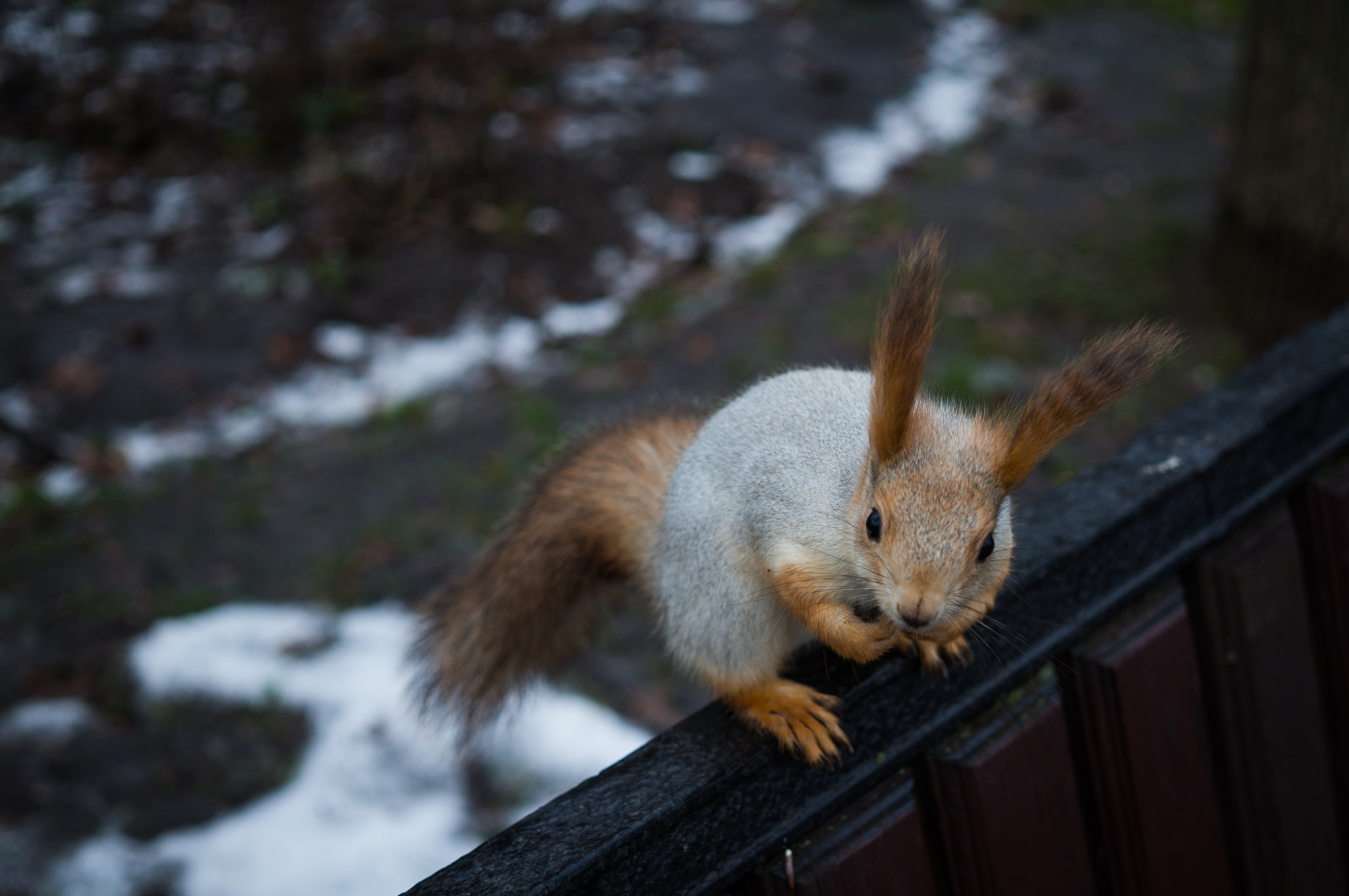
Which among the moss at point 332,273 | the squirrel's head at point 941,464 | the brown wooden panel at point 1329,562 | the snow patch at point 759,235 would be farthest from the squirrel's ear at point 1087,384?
the moss at point 332,273

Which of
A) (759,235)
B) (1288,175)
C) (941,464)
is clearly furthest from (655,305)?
(941,464)

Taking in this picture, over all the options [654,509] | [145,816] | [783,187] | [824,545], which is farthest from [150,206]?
[824,545]

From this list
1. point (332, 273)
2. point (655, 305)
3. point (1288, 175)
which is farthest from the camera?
point (332, 273)

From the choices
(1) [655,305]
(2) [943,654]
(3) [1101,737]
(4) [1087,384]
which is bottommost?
(1) [655,305]

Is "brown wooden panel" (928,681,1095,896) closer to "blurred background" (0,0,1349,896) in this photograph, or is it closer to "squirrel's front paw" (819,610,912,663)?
"squirrel's front paw" (819,610,912,663)

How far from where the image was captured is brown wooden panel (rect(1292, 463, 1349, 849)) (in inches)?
49.6

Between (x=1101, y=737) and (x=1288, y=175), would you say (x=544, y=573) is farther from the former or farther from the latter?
(x=1288, y=175)

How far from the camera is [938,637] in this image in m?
1.05

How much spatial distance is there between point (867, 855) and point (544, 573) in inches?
24.8

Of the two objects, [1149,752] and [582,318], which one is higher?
[1149,752]

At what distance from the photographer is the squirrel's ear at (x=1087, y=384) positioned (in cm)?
91

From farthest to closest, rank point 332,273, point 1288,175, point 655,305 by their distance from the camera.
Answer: point 332,273
point 655,305
point 1288,175

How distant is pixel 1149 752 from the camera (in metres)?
1.09

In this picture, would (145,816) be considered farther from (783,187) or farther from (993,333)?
(783,187)
